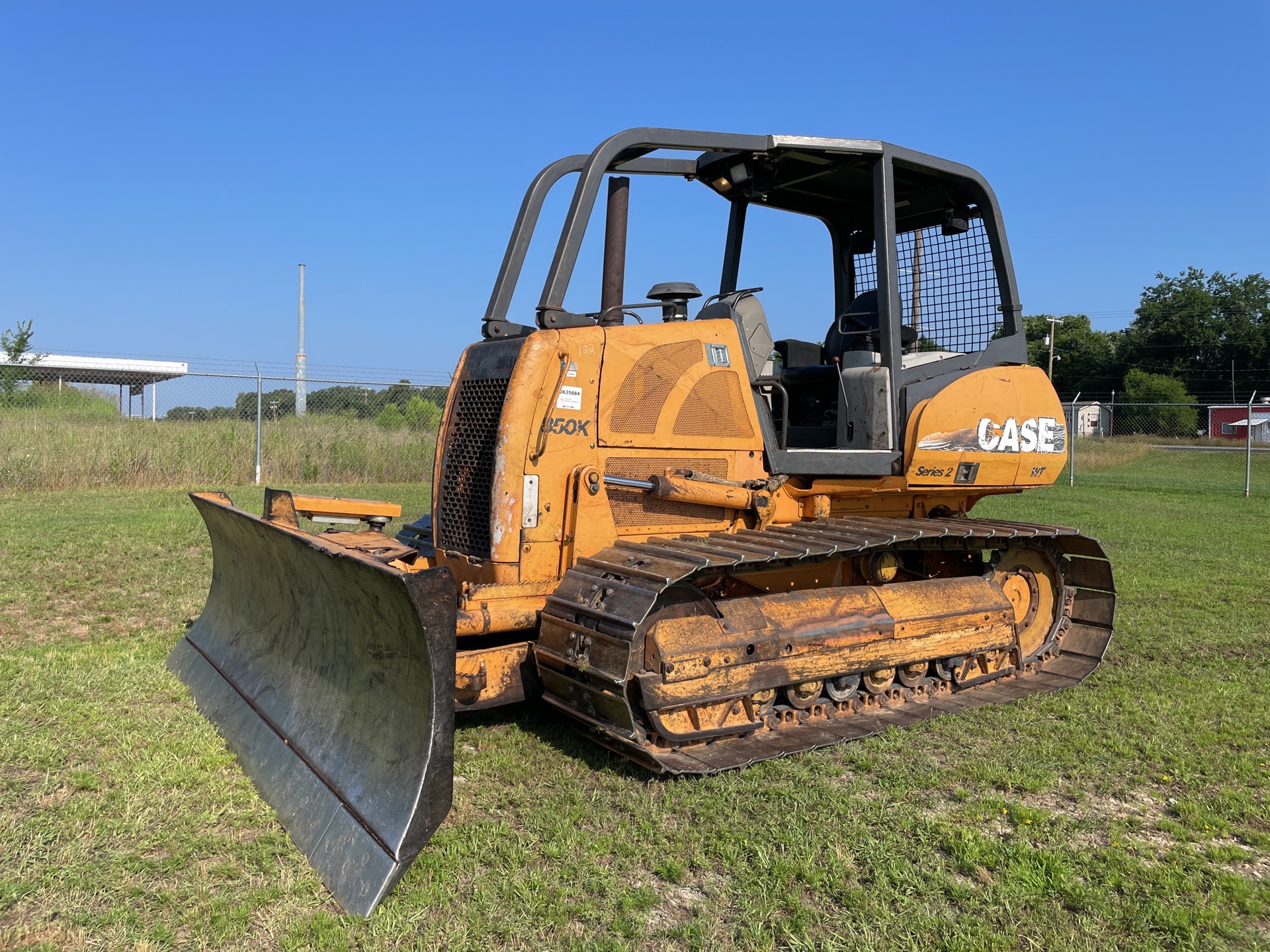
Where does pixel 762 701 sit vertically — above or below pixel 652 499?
below

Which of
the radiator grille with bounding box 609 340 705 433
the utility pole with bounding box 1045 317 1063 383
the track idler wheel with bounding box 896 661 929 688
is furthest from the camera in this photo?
the utility pole with bounding box 1045 317 1063 383

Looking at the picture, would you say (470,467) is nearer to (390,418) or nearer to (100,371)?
(390,418)

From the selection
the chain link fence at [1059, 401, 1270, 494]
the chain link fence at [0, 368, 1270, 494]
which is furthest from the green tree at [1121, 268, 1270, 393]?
the chain link fence at [0, 368, 1270, 494]

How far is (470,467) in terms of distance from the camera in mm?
5078

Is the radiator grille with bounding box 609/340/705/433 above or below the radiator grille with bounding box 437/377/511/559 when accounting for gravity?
above

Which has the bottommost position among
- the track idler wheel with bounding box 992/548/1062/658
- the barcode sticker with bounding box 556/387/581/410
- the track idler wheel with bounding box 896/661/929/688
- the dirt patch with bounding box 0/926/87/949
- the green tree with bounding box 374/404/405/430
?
the dirt patch with bounding box 0/926/87/949

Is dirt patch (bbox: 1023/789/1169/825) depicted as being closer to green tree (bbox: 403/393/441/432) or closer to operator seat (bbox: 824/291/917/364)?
operator seat (bbox: 824/291/917/364)

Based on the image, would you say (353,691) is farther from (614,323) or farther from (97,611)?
(97,611)

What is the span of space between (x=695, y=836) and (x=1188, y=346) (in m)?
61.8

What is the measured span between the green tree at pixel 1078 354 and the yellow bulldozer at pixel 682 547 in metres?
50.8

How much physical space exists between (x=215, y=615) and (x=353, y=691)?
95.2 inches

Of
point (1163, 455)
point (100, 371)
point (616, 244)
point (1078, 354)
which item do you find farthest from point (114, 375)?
point (1078, 354)

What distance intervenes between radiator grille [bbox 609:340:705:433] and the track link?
63cm

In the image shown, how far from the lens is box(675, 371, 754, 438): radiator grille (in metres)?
Result: 5.25
